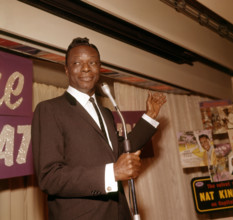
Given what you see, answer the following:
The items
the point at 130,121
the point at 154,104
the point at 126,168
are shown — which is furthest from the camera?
the point at 130,121

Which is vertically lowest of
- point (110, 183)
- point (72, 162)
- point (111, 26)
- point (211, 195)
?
point (211, 195)

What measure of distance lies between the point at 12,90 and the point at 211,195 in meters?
2.44

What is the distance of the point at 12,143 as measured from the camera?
6.07 ft

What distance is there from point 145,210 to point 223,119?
1.46m

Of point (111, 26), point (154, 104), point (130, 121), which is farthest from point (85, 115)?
point (130, 121)

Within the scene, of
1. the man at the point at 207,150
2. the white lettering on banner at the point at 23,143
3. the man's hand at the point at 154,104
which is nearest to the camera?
the man's hand at the point at 154,104

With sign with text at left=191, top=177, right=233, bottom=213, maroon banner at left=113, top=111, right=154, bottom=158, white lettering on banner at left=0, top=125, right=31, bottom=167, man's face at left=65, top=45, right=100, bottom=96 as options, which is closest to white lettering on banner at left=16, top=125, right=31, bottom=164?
white lettering on banner at left=0, top=125, right=31, bottom=167

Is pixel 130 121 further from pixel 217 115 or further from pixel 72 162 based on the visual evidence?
pixel 72 162

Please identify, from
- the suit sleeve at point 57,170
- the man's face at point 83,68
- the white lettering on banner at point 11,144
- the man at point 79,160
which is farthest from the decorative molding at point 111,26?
the suit sleeve at point 57,170

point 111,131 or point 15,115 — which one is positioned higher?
point 15,115

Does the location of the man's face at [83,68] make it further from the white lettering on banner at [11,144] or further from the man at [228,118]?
the man at [228,118]

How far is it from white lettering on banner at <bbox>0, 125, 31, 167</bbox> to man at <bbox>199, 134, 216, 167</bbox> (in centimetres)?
205

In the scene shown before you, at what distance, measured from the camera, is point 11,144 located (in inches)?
72.4

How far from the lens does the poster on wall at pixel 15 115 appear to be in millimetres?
1757
